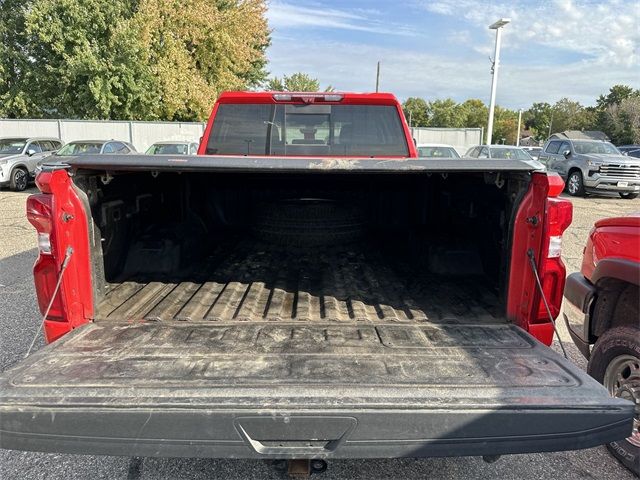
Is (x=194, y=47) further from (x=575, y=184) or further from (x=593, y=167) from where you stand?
(x=593, y=167)

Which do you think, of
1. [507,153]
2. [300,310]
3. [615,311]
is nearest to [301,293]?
[300,310]

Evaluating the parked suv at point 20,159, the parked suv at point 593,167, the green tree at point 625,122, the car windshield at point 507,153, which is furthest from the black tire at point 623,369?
the green tree at point 625,122

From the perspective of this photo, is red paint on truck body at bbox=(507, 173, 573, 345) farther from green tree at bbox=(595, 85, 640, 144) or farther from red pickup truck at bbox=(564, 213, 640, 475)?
green tree at bbox=(595, 85, 640, 144)

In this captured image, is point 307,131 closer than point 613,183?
Yes

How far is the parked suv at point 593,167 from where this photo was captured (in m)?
15.1

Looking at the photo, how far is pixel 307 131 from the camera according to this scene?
13.8 ft

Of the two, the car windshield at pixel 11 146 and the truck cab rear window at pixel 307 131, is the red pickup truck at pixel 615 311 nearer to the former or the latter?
the truck cab rear window at pixel 307 131

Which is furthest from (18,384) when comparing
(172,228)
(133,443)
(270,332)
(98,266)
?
(172,228)

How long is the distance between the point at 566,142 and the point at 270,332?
17.4 metres

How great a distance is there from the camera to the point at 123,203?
10.6 feet

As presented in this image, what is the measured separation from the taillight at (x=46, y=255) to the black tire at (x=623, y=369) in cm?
312

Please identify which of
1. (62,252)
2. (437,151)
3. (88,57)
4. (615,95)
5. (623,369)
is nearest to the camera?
(62,252)

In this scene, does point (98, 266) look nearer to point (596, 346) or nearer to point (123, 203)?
point (123, 203)

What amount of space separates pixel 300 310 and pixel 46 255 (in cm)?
148
